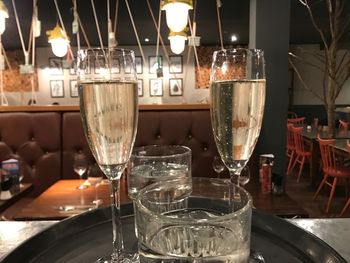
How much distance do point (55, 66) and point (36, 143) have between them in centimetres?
639

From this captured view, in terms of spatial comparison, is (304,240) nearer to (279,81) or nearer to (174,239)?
(174,239)

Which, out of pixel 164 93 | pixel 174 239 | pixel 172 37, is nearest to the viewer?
pixel 174 239

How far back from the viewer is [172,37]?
2.63 meters

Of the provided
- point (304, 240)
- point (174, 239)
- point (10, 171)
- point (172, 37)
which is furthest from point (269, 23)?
point (174, 239)

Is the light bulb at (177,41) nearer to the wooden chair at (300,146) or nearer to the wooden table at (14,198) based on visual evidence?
the wooden table at (14,198)

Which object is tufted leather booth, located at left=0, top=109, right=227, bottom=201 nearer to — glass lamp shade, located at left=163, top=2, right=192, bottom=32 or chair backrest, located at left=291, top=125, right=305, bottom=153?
glass lamp shade, located at left=163, top=2, right=192, bottom=32

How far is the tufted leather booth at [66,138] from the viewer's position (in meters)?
2.32

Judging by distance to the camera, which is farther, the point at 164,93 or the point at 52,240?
the point at 164,93

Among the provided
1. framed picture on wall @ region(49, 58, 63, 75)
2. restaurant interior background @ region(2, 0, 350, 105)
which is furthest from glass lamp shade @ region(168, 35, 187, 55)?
framed picture on wall @ region(49, 58, 63, 75)

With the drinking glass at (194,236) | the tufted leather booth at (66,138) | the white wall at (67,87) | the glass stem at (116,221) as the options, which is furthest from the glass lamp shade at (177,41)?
the white wall at (67,87)

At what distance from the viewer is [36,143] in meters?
2.33

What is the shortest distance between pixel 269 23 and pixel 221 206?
215 cm

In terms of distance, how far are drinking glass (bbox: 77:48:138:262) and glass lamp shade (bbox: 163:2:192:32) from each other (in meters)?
1.55

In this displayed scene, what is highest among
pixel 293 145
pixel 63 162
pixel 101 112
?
pixel 101 112
